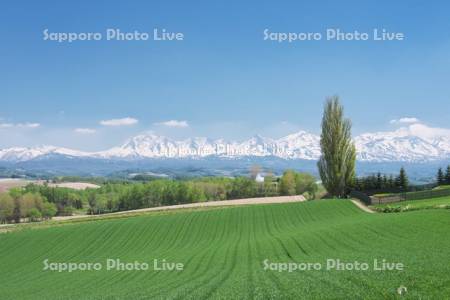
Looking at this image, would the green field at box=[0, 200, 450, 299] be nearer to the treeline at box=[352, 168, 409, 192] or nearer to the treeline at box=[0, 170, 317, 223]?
the treeline at box=[352, 168, 409, 192]

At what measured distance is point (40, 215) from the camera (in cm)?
13738

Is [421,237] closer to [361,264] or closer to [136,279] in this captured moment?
[361,264]

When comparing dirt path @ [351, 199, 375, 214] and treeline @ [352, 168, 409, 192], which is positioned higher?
treeline @ [352, 168, 409, 192]

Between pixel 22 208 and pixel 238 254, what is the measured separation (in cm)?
12766

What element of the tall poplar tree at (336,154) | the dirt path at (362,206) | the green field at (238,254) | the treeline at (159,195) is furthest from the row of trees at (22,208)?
the dirt path at (362,206)

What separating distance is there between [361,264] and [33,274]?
23.9 metres

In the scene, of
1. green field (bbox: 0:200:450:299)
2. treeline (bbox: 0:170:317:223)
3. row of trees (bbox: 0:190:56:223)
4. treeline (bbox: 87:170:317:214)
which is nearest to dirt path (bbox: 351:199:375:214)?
green field (bbox: 0:200:450:299)

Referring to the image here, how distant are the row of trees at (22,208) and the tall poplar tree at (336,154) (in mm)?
100843

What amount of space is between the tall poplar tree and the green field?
12.7 metres

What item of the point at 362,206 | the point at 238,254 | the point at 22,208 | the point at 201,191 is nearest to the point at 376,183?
the point at 362,206

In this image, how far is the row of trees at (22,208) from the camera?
133250mm

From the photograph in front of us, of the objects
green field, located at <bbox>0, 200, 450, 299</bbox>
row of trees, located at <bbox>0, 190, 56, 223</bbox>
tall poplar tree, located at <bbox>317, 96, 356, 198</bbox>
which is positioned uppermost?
tall poplar tree, located at <bbox>317, 96, 356, 198</bbox>

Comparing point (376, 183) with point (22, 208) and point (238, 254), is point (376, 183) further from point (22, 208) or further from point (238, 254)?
point (22, 208)

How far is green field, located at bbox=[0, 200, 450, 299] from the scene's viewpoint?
14.8 meters
